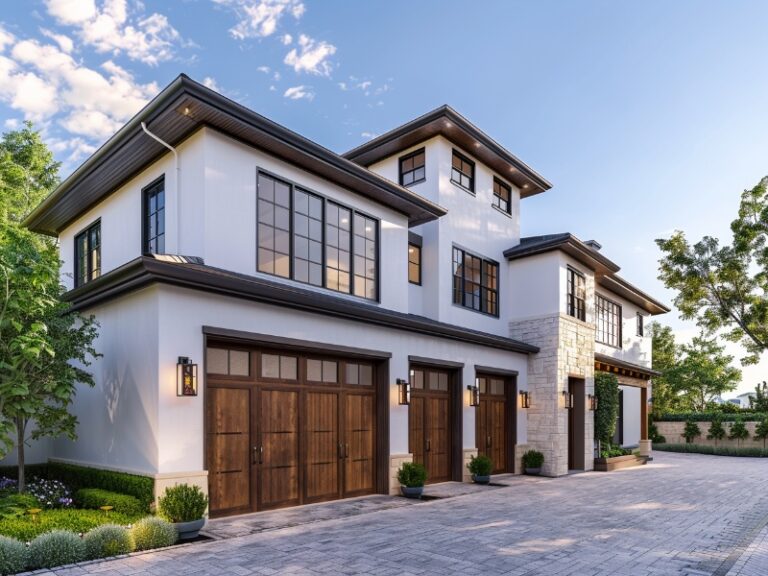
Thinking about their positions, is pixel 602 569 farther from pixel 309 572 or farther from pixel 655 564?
pixel 309 572

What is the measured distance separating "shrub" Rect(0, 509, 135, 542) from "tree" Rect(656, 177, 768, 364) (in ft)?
92.7

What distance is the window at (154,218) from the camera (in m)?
11.7

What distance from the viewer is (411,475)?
1203 centimetres

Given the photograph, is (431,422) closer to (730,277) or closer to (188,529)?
(188,529)

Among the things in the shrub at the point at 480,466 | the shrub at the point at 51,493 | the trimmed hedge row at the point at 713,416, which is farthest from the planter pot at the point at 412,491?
the trimmed hedge row at the point at 713,416

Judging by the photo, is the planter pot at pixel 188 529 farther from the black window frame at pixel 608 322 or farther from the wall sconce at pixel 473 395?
the black window frame at pixel 608 322

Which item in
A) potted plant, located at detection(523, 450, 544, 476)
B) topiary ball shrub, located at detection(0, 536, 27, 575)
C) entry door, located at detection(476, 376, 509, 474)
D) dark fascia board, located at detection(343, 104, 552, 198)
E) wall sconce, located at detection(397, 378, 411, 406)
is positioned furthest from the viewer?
potted plant, located at detection(523, 450, 544, 476)

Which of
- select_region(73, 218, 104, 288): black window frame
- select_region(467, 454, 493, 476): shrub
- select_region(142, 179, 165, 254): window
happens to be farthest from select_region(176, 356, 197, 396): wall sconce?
select_region(467, 454, 493, 476): shrub

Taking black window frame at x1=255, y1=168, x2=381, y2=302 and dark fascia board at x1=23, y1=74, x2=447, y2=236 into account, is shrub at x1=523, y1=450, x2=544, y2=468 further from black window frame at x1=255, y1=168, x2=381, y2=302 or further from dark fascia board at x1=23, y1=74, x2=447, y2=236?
dark fascia board at x1=23, y1=74, x2=447, y2=236

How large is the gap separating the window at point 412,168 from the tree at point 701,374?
→ 24.1 meters

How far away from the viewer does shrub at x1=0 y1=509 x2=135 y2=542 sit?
278 inches

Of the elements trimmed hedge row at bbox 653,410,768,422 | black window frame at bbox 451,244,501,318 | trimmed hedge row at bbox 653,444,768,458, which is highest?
black window frame at bbox 451,244,501,318

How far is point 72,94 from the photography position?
57.6 feet

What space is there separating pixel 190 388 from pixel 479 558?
462 centimetres
